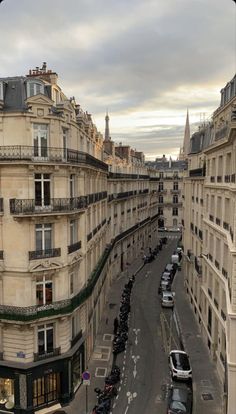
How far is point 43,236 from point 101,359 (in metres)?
13.2

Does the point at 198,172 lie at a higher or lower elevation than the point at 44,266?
higher

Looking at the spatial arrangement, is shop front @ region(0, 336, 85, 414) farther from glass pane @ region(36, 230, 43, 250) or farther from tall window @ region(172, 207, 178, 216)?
tall window @ region(172, 207, 178, 216)

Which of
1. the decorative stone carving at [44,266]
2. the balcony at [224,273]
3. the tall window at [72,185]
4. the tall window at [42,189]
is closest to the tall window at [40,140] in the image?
the tall window at [42,189]

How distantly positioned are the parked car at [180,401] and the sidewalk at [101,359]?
524cm

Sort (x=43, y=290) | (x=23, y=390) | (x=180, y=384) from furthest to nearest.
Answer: (x=180, y=384), (x=43, y=290), (x=23, y=390)

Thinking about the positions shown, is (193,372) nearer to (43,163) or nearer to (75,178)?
(75,178)

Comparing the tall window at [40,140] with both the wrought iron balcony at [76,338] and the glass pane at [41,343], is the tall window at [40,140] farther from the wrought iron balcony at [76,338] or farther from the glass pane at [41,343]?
the wrought iron balcony at [76,338]

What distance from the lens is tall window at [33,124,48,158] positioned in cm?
2270

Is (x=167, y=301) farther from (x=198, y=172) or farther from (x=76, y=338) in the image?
(x=76, y=338)

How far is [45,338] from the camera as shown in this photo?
2392cm

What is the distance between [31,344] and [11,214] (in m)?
8.25

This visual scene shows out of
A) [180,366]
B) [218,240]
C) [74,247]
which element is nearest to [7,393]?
[74,247]

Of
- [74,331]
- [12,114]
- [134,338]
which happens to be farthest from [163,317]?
[12,114]

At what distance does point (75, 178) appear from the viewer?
25953mm
